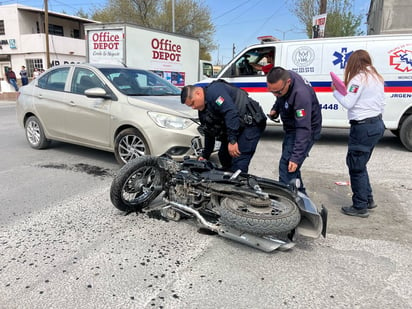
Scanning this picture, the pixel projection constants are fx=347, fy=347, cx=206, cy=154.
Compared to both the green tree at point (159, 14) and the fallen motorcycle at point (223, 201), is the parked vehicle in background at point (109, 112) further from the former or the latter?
the green tree at point (159, 14)

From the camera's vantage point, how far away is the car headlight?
4.95 m

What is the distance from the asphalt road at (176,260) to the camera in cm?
243

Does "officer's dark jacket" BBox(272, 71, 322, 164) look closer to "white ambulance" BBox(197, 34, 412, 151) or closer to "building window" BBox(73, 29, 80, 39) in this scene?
"white ambulance" BBox(197, 34, 412, 151)

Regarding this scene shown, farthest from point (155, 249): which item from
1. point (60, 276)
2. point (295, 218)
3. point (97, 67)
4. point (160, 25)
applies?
point (160, 25)

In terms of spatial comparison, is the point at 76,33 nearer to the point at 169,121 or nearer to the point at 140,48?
the point at 140,48

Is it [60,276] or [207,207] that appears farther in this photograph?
[207,207]

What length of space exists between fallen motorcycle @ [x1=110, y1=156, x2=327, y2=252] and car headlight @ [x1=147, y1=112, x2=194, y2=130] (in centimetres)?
133

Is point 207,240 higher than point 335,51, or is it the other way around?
point 335,51

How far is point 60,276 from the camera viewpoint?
268 centimetres

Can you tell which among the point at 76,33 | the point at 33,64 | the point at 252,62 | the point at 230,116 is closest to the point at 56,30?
the point at 76,33

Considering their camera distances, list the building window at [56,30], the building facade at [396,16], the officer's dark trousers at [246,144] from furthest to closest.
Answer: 1. the building window at [56,30]
2. the building facade at [396,16]
3. the officer's dark trousers at [246,144]

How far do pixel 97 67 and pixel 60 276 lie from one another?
4012 mm

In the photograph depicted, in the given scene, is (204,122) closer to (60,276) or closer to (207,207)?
(207,207)

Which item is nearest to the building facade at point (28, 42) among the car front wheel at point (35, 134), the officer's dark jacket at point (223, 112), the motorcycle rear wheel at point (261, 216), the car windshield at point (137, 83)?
the car front wheel at point (35, 134)
